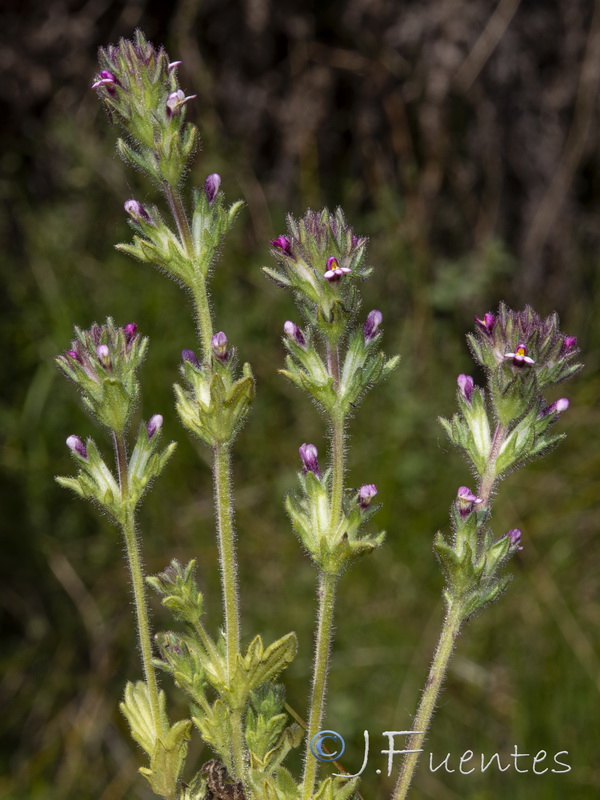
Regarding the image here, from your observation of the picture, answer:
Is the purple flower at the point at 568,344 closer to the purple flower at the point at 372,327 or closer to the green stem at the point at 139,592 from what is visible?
the purple flower at the point at 372,327

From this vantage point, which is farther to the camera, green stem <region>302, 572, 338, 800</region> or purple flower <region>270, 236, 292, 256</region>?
purple flower <region>270, 236, 292, 256</region>

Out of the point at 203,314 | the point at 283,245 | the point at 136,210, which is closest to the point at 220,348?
the point at 203,314

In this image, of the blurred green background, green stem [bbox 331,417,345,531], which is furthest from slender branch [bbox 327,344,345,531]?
the blurred green background

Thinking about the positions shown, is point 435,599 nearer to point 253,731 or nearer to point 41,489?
point 41,489

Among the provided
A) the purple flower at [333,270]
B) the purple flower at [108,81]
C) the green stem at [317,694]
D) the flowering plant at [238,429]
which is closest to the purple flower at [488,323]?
the flowering plant at [238,429]

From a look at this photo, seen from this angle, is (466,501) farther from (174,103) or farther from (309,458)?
(174,103)

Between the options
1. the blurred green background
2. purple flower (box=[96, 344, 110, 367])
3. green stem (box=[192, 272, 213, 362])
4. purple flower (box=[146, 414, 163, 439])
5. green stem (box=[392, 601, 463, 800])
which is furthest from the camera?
the blurred green background

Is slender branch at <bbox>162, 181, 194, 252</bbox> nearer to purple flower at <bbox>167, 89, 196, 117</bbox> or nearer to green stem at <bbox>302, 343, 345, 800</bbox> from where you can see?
purple flower at <bbox>167, 89, 196, 117</bbox>

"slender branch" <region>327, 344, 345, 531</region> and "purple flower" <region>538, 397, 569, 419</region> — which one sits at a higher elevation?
"purple flower" <region>538, 397, 569, 419</region>
